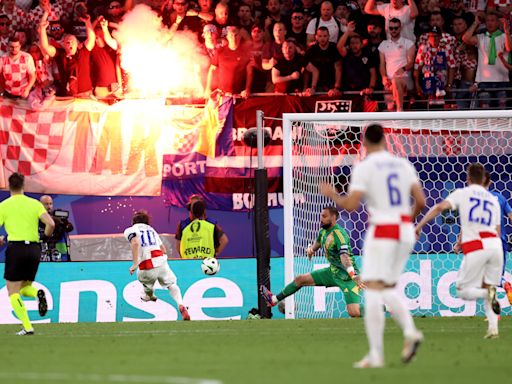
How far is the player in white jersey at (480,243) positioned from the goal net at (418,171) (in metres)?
5.16

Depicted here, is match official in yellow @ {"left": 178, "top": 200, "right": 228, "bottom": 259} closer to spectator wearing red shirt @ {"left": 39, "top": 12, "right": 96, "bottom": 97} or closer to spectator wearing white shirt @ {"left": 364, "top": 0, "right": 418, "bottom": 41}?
spectator wearing red shirt @ {"left": 39, "top": 12, "right": 96, "bottom": 97}

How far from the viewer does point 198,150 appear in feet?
70.2

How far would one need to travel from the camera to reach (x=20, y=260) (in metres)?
14.7

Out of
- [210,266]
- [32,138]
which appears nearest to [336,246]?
[210,266]

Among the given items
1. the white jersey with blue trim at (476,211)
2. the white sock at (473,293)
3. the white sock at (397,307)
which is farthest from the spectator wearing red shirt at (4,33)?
the white sock at (397,307)

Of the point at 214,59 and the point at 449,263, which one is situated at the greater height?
the point at 214,59

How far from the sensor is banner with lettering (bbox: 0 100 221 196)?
840 inches

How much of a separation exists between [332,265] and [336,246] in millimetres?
299

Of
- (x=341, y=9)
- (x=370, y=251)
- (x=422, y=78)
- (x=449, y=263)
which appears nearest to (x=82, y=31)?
(x=341, y=9)

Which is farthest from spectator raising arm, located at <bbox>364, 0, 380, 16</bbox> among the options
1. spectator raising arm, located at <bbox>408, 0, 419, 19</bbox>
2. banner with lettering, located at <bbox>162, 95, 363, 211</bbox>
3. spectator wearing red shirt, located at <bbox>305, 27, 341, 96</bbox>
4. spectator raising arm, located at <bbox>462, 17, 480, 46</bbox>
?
banner with lettering, located at <bbox>162, 95, 363, 211</bbox>

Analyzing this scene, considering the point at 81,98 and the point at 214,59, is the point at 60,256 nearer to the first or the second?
the point at 81,98

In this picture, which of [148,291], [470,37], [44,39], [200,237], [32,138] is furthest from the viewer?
[470,37]

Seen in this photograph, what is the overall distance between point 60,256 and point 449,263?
686cm

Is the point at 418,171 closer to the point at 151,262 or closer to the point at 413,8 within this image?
the point at 413,8
